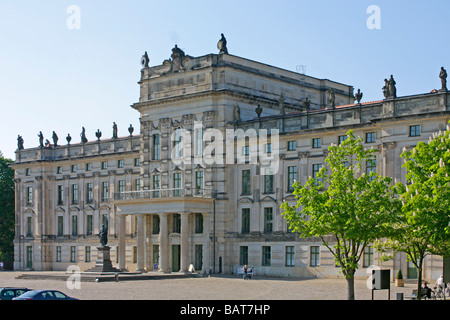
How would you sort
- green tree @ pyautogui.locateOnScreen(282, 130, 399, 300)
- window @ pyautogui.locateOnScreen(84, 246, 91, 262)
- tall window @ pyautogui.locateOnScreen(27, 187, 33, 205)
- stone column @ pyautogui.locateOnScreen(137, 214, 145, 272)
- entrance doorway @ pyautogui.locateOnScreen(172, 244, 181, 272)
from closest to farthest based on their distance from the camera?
1. green tree @ pyautogui.locateOnScreen(282, 130, 399, 300)
2. entrance doorway @ pyautogui.locateOnScreen(172, 244, 181, 272)
3. stone column @ pyautogui.locateOnScreen(137, 214, 145, 272)
4. window @ pyautogui.locateOnScreen(84, 246, 91, 262)
5. tall window @ pyautogui.locateOnScreen(27, 187, 33, 205)

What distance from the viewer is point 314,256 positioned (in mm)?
68000

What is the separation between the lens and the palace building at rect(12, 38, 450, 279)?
62750 millimetres

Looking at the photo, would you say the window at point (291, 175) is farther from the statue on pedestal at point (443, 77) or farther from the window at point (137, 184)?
the window at point (137, 184)

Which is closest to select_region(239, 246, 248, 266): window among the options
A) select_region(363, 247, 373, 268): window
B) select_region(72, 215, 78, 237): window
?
select_region(363, 247, 373, 268): window

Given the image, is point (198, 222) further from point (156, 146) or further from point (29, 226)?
point (29, 226)

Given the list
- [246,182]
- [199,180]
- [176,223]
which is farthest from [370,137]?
[176,223]

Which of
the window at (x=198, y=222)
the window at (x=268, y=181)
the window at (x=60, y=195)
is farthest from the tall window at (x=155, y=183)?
the window at (x=60, y=195)

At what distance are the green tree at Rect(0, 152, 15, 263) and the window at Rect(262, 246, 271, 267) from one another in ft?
152

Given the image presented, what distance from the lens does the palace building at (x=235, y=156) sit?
6275cm

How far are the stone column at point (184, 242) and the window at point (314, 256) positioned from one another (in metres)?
11.4

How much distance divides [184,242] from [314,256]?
12.0 metres

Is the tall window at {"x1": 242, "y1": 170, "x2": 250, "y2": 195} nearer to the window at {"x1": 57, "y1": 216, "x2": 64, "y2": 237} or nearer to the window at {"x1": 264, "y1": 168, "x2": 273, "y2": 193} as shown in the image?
the window at {"x1": 264, "y1": 168, "x2": 273, "y2": 193}

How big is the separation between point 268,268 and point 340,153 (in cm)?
2786
